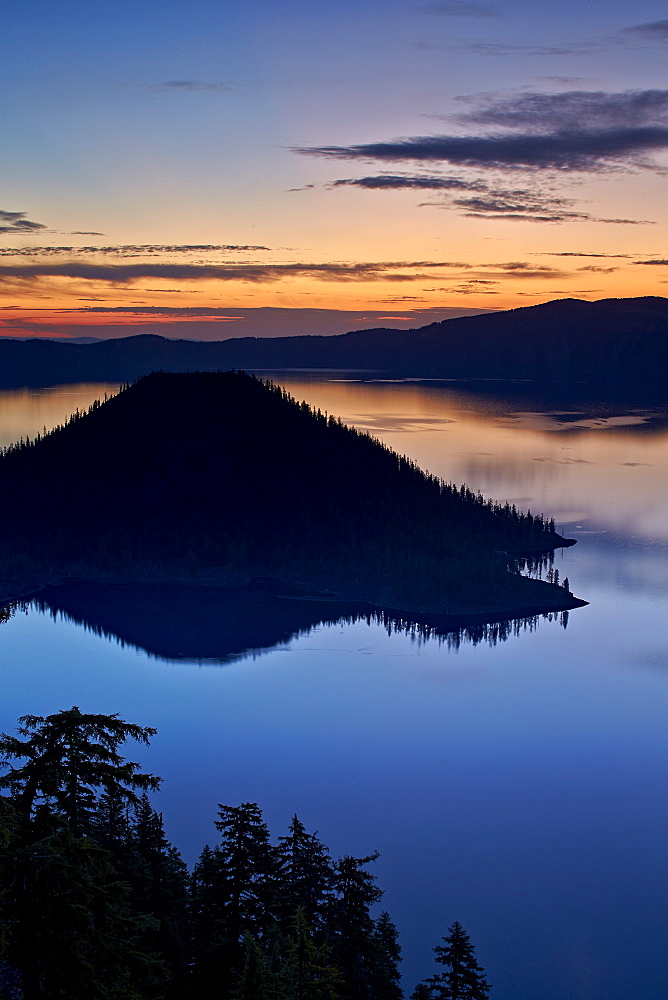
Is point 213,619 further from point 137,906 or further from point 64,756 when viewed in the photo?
point 64,756

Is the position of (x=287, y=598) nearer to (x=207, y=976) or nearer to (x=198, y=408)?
(x=198, y=408)

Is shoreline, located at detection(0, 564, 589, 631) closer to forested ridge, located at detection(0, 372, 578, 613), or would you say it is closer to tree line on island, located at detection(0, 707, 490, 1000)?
forested ridge, located at detection(0, 372, 578, 613)

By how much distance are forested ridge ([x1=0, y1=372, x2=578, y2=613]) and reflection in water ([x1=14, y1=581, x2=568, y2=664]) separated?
488 centimetres

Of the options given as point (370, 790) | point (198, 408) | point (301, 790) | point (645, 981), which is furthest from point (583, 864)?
point (198, 408)

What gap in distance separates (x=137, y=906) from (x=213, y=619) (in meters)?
88.2

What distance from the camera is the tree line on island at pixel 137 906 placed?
13.9m

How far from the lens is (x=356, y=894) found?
30.0m

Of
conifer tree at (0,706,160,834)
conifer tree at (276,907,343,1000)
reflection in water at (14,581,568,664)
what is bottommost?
reflection in water at (14,581,568,664)

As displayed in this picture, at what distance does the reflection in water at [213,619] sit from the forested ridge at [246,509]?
4884 mm

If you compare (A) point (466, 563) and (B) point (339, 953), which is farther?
(A) point (466, 563)

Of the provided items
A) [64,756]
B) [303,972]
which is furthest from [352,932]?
[64,756]

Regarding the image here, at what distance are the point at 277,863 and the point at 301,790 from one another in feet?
127

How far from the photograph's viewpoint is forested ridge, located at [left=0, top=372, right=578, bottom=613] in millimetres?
131500

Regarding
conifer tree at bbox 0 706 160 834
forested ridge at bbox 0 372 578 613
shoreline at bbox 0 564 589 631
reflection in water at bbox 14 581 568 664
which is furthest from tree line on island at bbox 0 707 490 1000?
forested ridge at bbox 0 372 578 613
